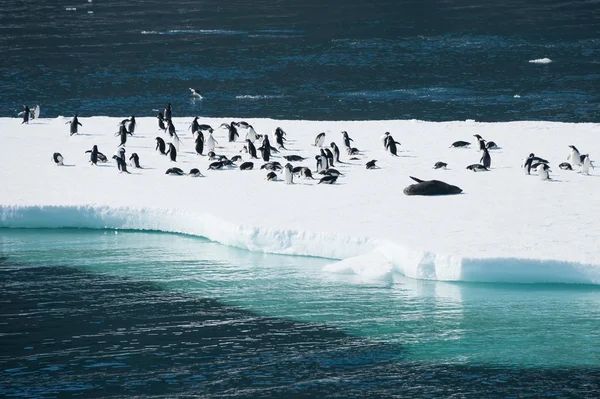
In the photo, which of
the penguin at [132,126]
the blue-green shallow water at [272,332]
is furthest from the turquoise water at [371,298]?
the penguin at [132,126]

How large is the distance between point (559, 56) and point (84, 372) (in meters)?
32.9

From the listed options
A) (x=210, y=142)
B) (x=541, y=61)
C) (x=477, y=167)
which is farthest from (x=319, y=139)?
(x=541, y=61)

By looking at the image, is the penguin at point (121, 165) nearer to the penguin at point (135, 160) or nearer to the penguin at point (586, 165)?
the penguin at point (135, 160)

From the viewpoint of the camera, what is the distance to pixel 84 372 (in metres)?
12.1

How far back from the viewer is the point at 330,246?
17.0 metres

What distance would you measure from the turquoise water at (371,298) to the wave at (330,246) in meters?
0.17

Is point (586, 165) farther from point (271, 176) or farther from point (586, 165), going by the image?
point (271, 176)

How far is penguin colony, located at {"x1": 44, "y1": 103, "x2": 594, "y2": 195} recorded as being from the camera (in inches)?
814

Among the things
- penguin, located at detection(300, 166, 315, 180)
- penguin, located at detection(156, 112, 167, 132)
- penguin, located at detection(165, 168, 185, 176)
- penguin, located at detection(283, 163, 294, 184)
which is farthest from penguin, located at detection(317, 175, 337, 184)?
penguin, located at detection(156, 112, 167, 132)

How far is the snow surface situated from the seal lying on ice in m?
0.24

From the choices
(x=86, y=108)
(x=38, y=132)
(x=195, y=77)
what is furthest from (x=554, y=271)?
(x=195, y=77)

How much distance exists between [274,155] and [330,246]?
21.0 feet

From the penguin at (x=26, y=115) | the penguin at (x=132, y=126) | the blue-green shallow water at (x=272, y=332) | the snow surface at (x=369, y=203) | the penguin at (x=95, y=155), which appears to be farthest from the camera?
the penguin at (x=26, y=115)

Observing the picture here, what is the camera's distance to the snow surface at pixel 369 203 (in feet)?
51.8
